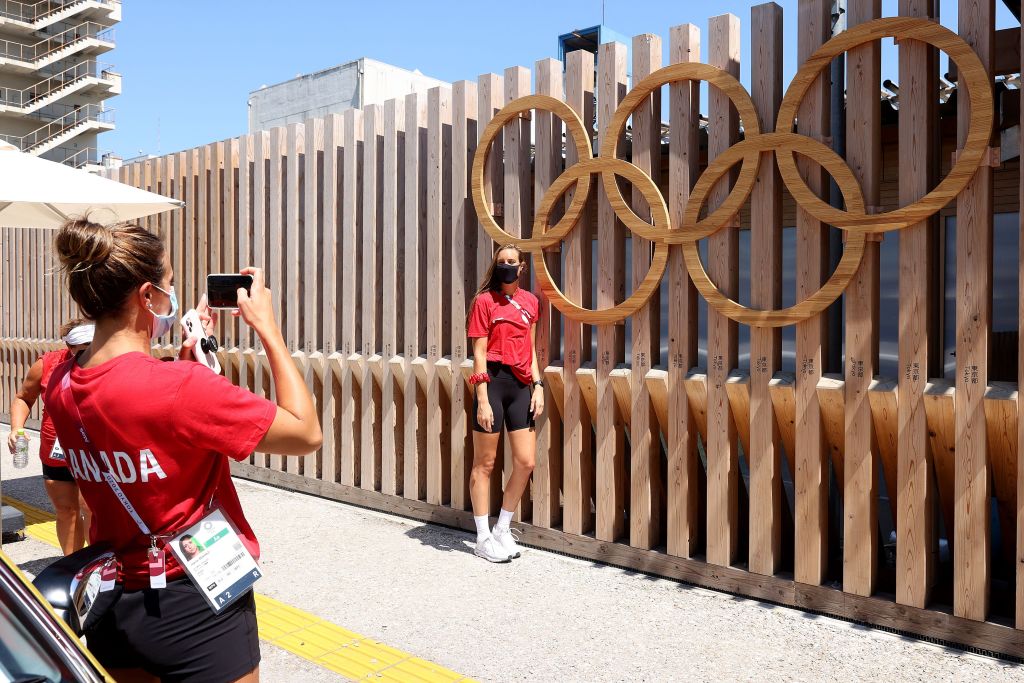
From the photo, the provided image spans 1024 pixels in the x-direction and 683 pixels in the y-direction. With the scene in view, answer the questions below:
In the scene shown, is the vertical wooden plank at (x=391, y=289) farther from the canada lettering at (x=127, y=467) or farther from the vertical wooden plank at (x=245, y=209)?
the canada lettering at (x=127, y=467)

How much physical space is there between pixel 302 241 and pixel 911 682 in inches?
251

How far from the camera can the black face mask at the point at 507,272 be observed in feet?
19.3

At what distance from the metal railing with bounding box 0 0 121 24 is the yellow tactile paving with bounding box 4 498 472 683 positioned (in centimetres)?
5297

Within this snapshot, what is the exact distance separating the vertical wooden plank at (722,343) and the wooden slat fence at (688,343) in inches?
0.6

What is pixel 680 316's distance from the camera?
5.36 meters

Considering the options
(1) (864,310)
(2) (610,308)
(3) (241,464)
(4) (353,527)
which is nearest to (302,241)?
(3) (241,464)

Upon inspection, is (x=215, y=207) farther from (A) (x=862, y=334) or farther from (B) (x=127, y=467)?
(B) (x=127, y=467)

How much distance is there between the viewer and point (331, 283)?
783cm

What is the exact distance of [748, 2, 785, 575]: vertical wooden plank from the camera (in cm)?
492

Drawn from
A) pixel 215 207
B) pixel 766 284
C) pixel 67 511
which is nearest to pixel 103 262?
pixel 67 511

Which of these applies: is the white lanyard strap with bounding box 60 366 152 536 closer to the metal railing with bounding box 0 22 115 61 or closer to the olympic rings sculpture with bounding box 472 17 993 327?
the olympic rings sculpture with bounding box 472 17 993 327

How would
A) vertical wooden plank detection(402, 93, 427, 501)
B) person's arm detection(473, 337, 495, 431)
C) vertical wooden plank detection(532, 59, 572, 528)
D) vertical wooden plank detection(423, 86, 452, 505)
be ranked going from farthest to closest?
vertical wooden plank detection(402, 93, 427, 501) → vertical wooden plank detection(423, 86, 452, 505) → vertical wooden plank detection(532, 59, 572, 528) → person's arm detection(473, 337, 495, 431)

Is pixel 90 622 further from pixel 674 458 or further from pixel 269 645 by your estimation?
pixel 674 458

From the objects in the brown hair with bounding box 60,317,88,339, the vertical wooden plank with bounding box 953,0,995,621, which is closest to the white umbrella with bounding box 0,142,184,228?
the brown hair with bounding box 60,317,88,339
